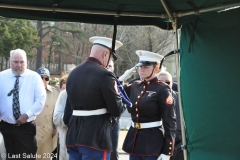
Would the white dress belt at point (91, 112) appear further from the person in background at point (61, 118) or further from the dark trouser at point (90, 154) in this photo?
the person in background at point (61, 118)

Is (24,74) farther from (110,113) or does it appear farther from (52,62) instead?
(52,62)

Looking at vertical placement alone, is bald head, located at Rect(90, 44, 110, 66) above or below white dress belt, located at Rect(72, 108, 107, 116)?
above

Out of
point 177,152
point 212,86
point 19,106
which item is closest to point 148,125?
point 212,86

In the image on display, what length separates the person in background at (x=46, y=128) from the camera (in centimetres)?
705

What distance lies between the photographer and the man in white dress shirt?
6.14 m

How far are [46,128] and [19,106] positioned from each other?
101 cm

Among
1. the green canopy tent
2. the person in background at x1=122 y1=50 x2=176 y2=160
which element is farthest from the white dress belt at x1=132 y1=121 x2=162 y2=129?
the green canopy tent

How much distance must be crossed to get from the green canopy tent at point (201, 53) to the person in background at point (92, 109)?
2.05 feet

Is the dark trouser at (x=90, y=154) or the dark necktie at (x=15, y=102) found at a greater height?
the dark necktie at (x=15, y=102)

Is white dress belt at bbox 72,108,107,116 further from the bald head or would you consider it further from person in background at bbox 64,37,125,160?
Answer: the bald head

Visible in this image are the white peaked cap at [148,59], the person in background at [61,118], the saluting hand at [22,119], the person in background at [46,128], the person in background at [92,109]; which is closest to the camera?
the person in background at [92,109]

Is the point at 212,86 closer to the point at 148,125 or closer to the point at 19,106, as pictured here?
the point at 148,125

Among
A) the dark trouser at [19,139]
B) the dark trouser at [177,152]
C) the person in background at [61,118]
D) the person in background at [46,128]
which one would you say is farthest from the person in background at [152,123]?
the person in background at [46,128]

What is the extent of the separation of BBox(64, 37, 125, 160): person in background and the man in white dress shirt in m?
1.90
